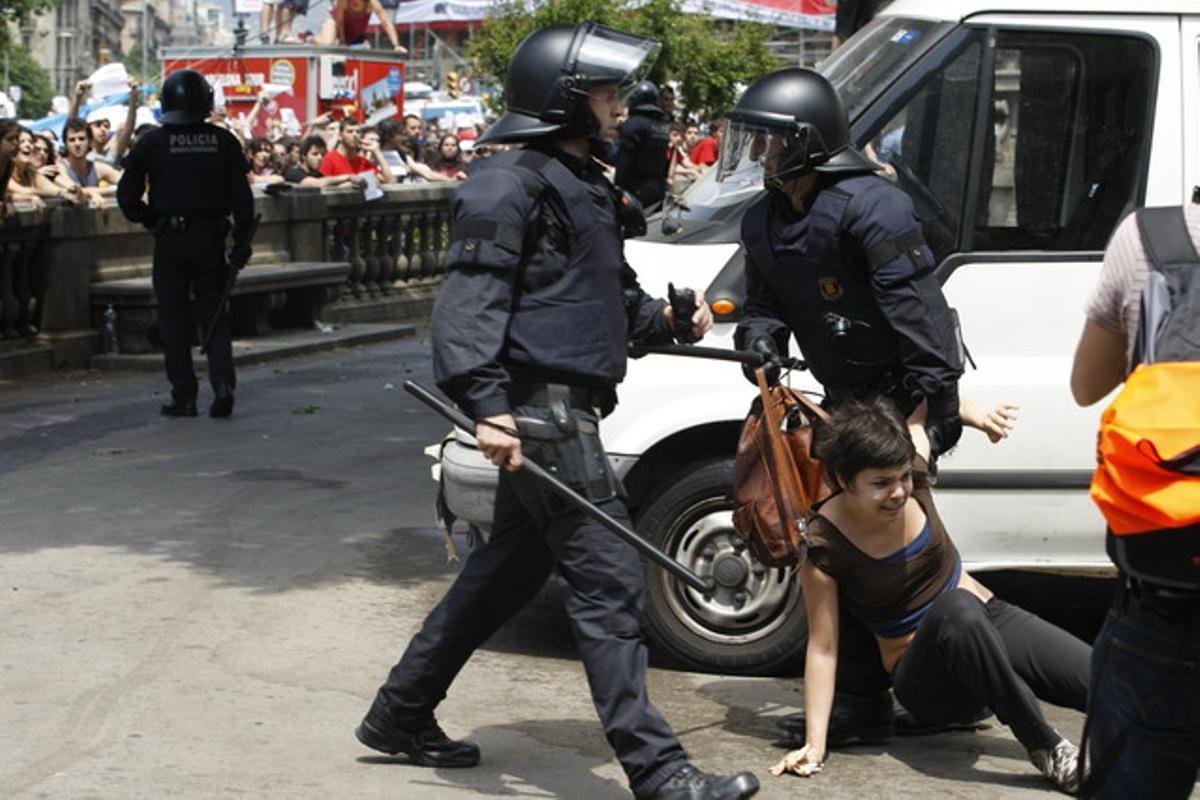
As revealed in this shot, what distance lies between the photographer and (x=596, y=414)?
5.41m

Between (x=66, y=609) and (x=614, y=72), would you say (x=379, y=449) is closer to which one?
(x=66, y=609)

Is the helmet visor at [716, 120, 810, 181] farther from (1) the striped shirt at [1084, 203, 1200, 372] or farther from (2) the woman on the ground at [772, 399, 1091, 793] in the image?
(1) the striped shirt at [1084, 203, 1200, 372]

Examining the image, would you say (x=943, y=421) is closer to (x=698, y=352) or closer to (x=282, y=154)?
(x=698, y=352)

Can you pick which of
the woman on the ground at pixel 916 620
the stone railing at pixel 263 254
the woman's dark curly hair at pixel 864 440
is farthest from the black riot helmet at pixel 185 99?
the woman's dark curly hair at pixel 864 440

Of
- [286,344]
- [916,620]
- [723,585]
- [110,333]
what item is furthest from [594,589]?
[286,344]

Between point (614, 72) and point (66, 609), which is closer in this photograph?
point (614, 72)

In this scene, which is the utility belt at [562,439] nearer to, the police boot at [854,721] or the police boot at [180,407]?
the police boot at [854,721]

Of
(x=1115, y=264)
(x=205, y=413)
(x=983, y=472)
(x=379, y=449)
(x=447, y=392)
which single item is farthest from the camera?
(x=205, y=413)

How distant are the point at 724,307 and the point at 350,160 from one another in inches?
526

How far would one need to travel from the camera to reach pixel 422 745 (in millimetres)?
5773

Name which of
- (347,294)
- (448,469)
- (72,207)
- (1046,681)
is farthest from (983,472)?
(347,294)

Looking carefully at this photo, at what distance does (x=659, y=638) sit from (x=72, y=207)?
8.98 metres

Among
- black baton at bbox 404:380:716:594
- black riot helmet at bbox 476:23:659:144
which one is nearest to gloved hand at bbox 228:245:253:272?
black riot helmet at bbox 476:23:659:144

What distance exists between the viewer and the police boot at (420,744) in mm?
5727
